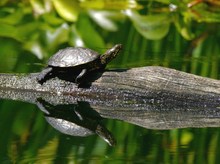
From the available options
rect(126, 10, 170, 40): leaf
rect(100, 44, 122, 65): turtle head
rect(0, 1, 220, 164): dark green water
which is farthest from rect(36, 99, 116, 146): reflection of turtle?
rect(126, 10, 170, 40): leaf

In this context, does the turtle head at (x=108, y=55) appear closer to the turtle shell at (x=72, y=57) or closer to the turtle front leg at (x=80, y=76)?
the turtle shell at (x=72, y=57)

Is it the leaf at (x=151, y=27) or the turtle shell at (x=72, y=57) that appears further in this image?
the leaf at (x=151, y=27)

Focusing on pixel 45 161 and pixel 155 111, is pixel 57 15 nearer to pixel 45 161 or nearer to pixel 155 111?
pixel 155 111

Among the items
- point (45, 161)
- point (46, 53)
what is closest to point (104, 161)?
point (45, 161)

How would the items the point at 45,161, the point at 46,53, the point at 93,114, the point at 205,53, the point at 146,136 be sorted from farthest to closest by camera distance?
the point at 205,53, the point at 46,53, the point at 93,114, the point at 146,136, the point at 45,161

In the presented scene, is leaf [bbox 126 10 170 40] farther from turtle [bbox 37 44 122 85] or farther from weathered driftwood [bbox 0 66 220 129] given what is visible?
weathered driftwood [bbox 0 66 220 129]

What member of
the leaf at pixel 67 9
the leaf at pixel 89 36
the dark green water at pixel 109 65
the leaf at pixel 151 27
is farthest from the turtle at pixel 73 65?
the leaf at pixel 67 9
